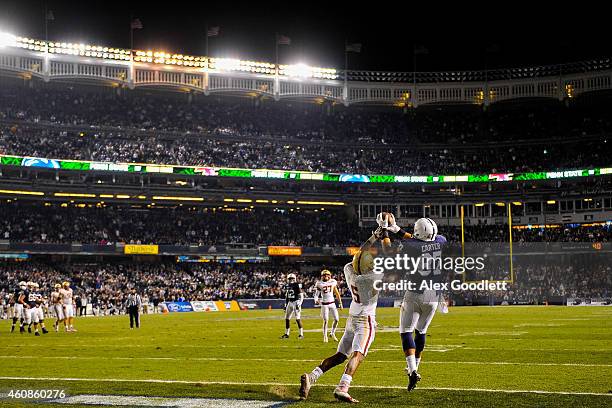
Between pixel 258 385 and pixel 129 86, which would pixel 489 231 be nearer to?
pixel 129 86

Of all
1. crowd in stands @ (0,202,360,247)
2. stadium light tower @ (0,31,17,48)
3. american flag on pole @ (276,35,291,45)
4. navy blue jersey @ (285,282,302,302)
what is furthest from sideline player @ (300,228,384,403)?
american flag on pole @ (276,35,291,45)

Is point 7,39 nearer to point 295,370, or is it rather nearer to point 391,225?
point 295,370

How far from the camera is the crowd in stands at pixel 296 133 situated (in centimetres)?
6656

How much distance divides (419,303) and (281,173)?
58678 millimetres

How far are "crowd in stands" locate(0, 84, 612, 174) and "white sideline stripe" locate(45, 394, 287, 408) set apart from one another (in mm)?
55355

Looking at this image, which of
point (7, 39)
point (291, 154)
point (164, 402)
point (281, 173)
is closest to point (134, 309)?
point (164, 402)

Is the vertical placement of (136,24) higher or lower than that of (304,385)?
higher

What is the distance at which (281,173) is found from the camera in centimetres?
7019

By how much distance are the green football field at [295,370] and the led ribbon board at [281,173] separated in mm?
38059

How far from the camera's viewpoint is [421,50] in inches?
2904

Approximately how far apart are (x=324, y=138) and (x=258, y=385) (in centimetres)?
6537

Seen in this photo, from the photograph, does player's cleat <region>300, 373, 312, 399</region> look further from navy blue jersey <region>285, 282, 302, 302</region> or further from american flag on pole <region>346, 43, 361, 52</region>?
american flag on pole <region>346, 43, 361, 52</region>

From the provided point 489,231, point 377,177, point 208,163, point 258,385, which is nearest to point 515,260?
point 489,231

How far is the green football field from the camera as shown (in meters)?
10.7
